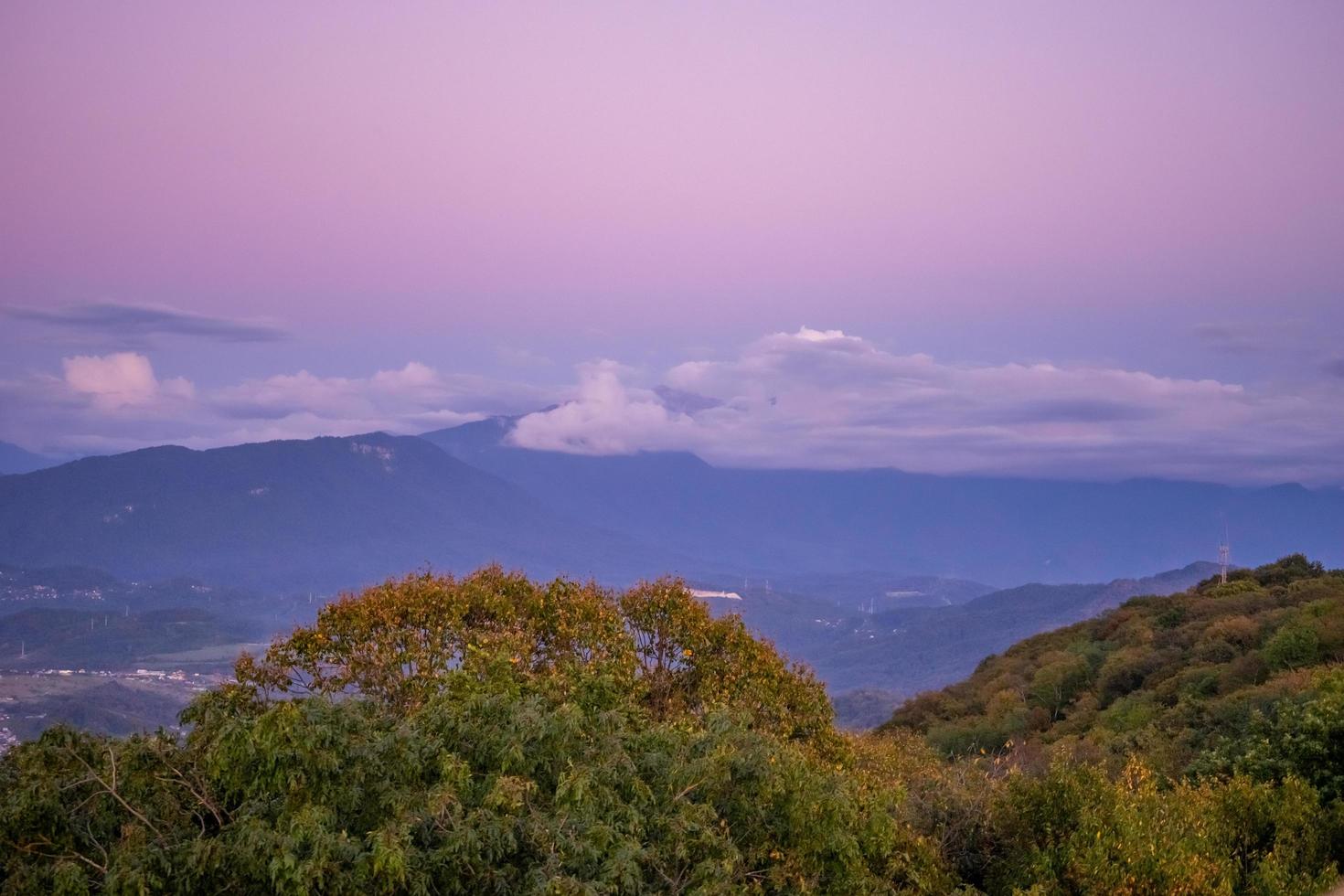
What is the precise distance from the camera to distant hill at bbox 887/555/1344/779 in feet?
78.9

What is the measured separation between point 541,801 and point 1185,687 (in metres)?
40.9

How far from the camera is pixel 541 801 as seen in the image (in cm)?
1300

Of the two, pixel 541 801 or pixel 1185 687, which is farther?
pixel 1185 687

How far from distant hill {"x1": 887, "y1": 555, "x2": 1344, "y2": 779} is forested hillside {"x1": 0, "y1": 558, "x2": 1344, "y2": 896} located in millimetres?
1789

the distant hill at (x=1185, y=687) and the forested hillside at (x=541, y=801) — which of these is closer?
the forested hillside at (x=541, y=801)

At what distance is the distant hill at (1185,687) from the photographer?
2406 cm

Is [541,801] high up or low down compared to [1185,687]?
up

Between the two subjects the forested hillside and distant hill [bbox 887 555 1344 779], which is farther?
distant hill [bbox 887 555 1344 779]

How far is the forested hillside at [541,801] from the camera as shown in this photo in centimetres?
1128

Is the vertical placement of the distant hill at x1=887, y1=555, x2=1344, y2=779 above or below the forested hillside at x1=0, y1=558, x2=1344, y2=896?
below

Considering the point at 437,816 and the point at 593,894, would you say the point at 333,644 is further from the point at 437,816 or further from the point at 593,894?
the point at 593,894

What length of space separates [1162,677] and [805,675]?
35261mm

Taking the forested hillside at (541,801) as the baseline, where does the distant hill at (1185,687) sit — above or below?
below

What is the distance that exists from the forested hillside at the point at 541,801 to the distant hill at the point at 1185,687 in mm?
1789
